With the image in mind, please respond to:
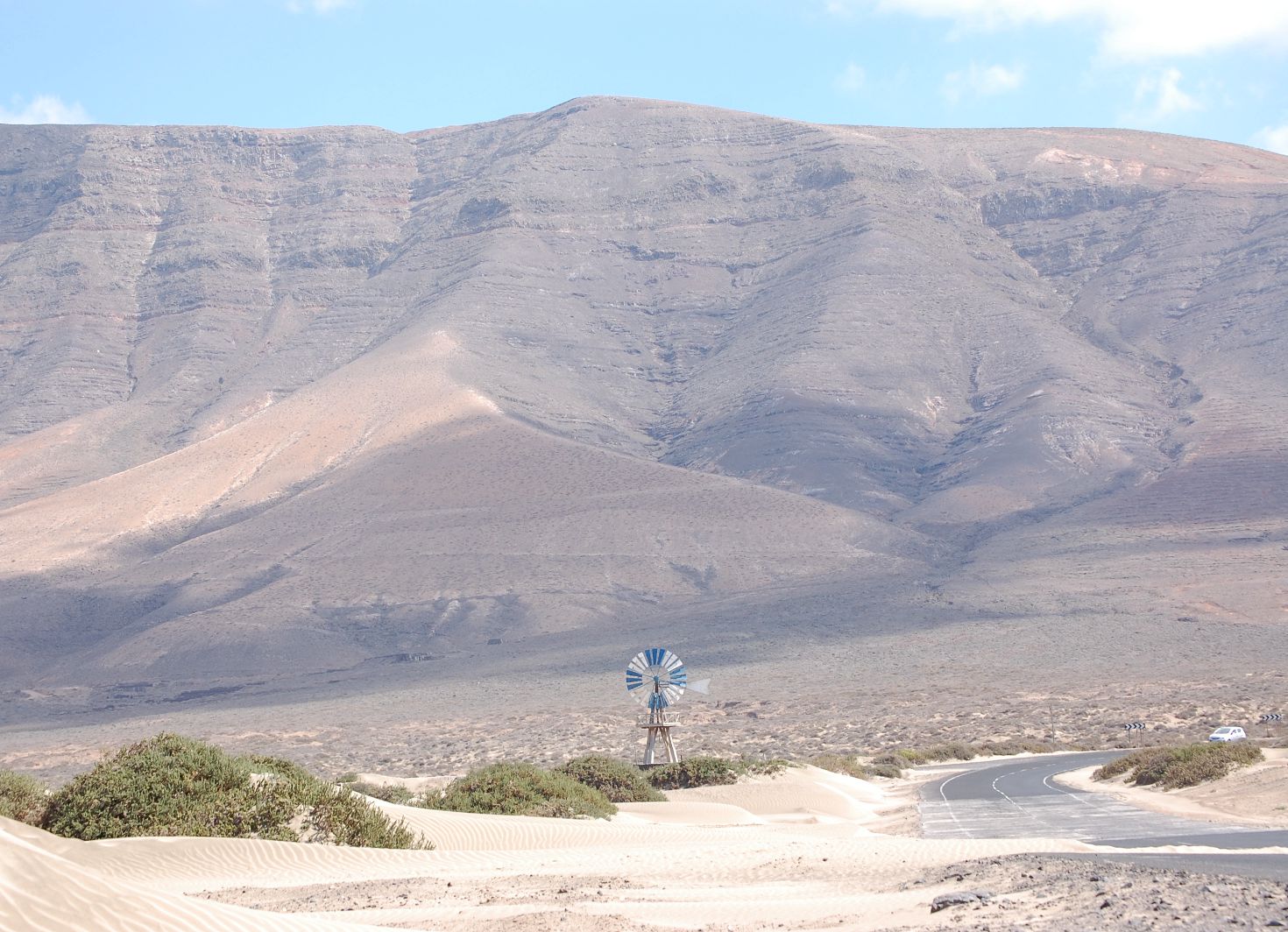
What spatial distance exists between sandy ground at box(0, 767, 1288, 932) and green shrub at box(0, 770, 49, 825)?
2.30 meters

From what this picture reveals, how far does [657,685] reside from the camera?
35.0m

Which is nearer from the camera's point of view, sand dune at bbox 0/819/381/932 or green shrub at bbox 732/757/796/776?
sand dune at bbox 0/819/381/932

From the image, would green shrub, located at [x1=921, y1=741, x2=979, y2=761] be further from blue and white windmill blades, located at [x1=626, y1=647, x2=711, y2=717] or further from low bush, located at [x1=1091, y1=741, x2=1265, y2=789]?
low bush, located at [x1=1091, y1=741, x2=1265, y2=789]

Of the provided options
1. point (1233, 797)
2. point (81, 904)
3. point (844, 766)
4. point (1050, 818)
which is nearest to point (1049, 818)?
point (1050, 818)

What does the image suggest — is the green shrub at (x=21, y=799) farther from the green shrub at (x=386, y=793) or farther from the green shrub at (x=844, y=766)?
the green shrub at (x=844, y=766)

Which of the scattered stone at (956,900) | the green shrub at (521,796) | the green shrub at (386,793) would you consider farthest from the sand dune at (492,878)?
the green shrub at (386,793)

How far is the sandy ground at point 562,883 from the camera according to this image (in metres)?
8.01

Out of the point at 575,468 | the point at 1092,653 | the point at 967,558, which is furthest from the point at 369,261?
the point at 1092,653

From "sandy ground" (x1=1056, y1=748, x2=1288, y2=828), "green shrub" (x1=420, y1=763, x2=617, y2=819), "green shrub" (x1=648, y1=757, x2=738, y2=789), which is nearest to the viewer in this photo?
"sandy ground" (x1=1056, y1=748, x2=1288, y2=828)

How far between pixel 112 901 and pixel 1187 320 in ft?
450

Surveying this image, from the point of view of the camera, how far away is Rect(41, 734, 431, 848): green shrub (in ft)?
54.4

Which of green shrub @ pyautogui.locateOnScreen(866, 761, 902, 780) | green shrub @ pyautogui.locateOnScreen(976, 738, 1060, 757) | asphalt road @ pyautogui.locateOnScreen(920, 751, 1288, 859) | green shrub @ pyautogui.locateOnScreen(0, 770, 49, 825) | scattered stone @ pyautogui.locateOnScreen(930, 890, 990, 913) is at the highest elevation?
green shrub @ pyautogui.locateOnScreen(0, 770, 49, 825)

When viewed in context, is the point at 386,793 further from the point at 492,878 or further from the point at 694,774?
the point at 492,878

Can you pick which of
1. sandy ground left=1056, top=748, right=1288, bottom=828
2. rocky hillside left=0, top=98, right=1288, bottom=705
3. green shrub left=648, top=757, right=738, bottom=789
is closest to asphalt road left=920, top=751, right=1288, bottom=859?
sandy ground left=1056, top=748, right=1288, bottom=828
